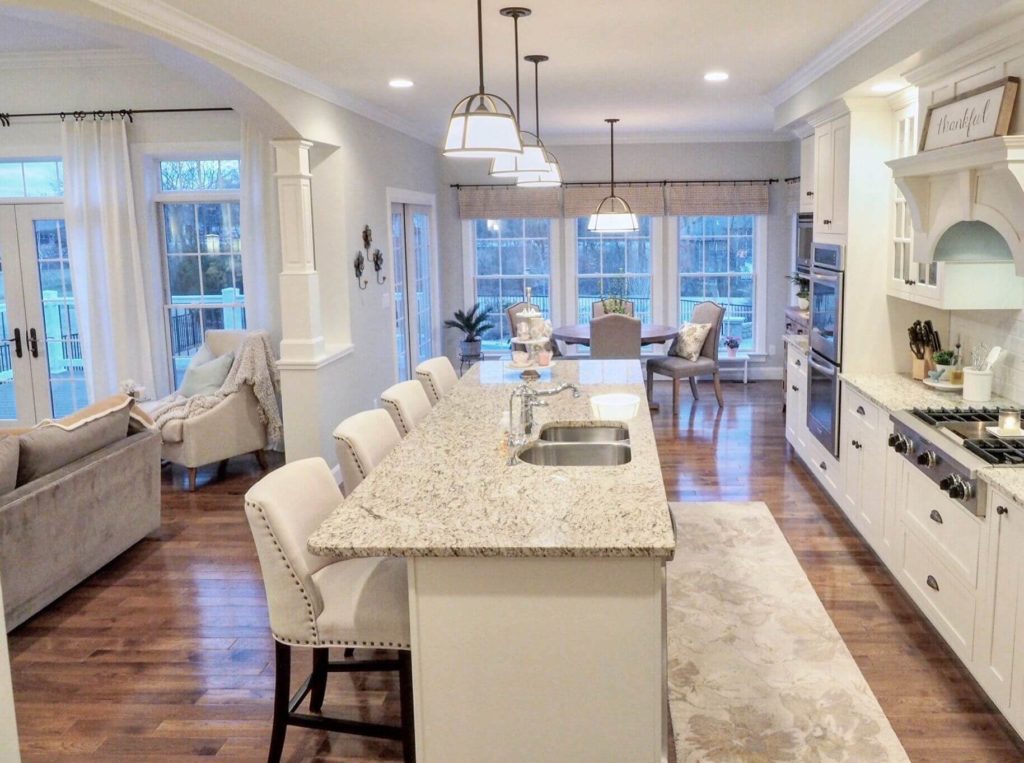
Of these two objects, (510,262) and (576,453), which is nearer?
(576,453)

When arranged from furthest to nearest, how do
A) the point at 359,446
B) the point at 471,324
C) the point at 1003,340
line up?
the point at 471,324 < the point at 1003,340 < the point at 359,446

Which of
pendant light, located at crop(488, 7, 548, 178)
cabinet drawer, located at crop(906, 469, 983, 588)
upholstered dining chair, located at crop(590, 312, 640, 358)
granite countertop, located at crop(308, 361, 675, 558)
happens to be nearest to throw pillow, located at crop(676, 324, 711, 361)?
upholstered dining chair, located at crop(590, 312, 640, 358)

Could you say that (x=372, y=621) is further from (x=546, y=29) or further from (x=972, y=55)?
(x=972, y=55)

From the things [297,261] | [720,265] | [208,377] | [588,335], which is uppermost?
[297,261]

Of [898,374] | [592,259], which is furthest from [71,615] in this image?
[592,259]

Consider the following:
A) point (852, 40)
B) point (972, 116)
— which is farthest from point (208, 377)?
point (972, 116)

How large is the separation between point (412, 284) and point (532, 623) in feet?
20.6

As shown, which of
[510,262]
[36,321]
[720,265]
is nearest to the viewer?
[36,321]

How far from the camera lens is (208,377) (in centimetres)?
654

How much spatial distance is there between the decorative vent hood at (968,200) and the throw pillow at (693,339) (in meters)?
4.07

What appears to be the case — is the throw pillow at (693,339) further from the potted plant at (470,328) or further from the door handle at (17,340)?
the door handle at (17,340)

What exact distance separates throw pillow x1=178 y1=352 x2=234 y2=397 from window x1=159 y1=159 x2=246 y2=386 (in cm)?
73

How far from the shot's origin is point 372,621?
259cm

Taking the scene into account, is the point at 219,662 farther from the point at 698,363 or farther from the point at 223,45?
the point at 698,363
